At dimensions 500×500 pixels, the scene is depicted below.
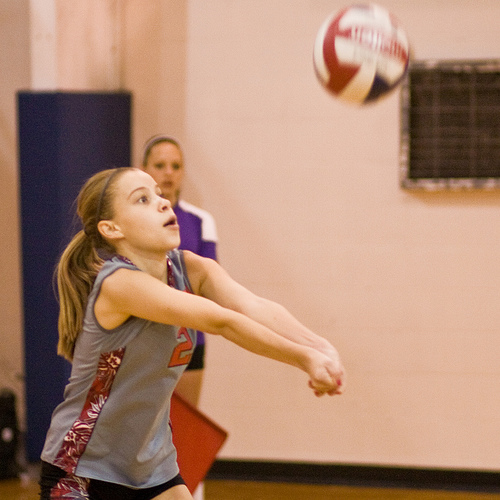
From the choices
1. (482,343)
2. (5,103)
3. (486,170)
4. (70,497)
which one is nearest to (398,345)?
(482,343)

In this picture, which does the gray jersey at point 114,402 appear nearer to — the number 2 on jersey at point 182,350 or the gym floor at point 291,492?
the number 2 on jersey at point 182,350

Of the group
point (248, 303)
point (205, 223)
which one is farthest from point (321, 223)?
point (248, 303)

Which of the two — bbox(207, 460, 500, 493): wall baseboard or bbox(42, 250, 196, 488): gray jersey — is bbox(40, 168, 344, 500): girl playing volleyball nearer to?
bbox(42, 250, 196, 488): gray jersey

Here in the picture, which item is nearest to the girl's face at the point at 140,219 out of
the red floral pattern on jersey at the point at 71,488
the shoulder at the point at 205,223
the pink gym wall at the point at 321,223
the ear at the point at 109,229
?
the ear at the point at 109,229

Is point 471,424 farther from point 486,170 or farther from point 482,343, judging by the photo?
point 486,170

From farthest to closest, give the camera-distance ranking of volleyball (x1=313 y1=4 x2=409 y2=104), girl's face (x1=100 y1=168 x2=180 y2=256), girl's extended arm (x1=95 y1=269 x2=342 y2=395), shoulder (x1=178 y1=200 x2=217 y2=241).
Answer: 1. shoulder (x1=178 y1=200 x2=217 y2=241)
2. volleyball (x1=313 y1=4 x2=409 y2=104)
3. girl's face (x1=100 y1=168 x2=180 y2=256)
4. girl's extended arm (x1=95 y1=269 x2=342 y2=395)

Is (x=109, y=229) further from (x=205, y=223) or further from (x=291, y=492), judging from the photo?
(x=291, y=492)

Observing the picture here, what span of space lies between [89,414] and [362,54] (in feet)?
4.81

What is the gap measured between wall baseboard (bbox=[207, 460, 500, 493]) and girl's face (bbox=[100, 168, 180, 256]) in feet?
8.14

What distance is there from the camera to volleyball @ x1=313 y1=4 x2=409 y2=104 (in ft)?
7.42

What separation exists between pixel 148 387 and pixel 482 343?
2566 millimetres

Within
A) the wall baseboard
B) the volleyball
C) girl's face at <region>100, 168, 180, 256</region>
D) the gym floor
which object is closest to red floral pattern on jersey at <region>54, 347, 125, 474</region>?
girl's face at <region>100, 168, 180, 256</region>

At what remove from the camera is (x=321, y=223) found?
12.3 feet

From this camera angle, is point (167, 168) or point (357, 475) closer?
point (167, 168)
